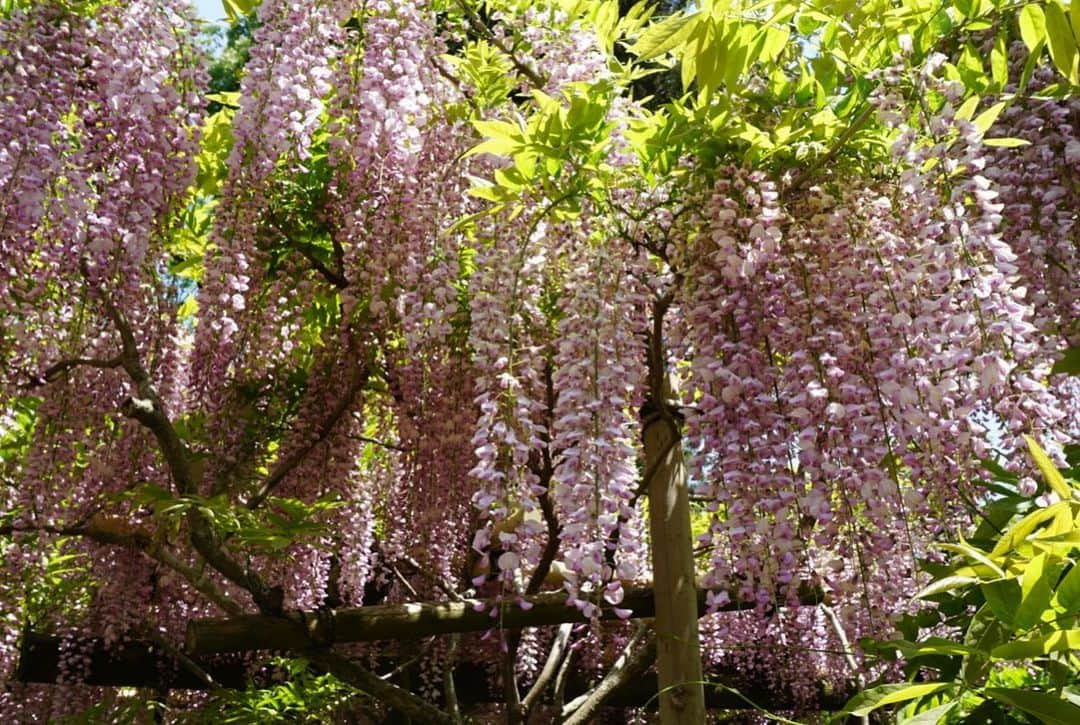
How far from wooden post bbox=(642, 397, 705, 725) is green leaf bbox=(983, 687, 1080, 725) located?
1848mm

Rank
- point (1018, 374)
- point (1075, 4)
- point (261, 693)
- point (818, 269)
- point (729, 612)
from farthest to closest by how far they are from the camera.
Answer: point (261, 693) < point (729, 612) < point (818, 269) < point (1018, 374) < point (1075, 4)

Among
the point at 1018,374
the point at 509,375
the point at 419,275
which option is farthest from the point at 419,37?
the point at 1018,374

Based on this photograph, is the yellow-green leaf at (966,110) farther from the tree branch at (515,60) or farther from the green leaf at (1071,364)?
the tree branch at (515,60)

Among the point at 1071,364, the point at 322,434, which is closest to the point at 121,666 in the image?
the point at 322,434

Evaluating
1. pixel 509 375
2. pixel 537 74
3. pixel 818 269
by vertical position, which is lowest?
pixel 509 375

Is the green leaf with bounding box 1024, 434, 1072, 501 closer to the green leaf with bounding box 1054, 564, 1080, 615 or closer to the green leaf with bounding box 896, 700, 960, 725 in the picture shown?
the green leaf with bounding box 1054, 564, 1080, 615

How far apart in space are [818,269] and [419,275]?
1.21 meters

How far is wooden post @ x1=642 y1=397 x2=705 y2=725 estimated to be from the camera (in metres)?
2.98

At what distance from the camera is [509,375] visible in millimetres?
2391

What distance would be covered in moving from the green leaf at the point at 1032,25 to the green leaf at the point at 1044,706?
4.65 feet

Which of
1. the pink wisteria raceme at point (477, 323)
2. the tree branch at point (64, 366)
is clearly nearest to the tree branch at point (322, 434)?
the pink wisteria raceme at point (477, 323)

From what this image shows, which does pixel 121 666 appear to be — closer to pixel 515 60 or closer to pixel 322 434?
pixel 322 434

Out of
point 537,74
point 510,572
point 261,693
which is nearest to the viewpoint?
point 510,572

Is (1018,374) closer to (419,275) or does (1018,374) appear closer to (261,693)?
(419,275)
